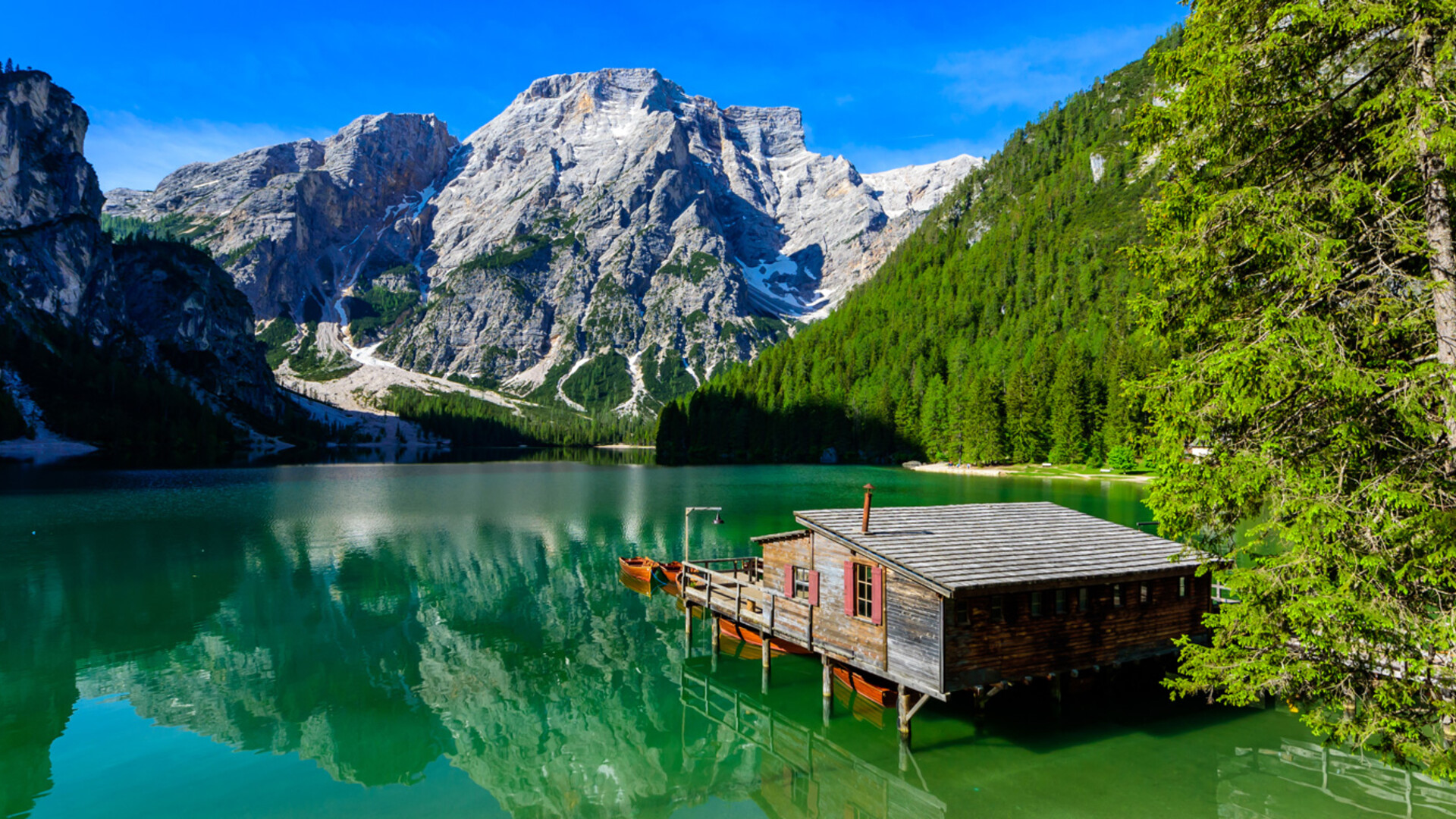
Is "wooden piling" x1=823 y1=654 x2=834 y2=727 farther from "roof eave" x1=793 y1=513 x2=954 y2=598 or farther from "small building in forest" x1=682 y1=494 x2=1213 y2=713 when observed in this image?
"roof eave" x1=793 y1=513 x2=954 y2=598

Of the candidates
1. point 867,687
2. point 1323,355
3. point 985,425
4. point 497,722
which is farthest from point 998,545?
point 985,425

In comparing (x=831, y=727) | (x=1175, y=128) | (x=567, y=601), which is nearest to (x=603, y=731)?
(x=831, y=727)

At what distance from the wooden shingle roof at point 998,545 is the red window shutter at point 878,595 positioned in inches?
32.2

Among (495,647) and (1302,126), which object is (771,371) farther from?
(1302,126)

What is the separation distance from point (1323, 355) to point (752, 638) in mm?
23324

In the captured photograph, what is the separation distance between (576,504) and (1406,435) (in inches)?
3077

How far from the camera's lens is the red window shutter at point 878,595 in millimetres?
22266

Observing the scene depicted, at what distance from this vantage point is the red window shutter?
22.3 m

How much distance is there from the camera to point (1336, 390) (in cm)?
1195

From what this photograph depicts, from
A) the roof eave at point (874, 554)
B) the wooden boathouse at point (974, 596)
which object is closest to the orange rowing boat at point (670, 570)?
the wooden boathouse at point (974, 596)

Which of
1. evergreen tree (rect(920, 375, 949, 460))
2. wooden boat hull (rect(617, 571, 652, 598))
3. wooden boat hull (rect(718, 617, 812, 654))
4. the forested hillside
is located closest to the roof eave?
wooden boat hull (rect(718, 617, 812, 654))

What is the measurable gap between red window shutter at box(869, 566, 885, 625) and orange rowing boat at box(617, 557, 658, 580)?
22.2 meters

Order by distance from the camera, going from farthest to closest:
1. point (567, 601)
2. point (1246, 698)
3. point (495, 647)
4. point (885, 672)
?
1. point (567, 601)
2. point (495, 647)
3. point (885, 672)
4. point (1246, 698)

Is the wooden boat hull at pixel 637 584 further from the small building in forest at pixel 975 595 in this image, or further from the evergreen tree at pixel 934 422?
the evergreen tree at pixel 934 422
